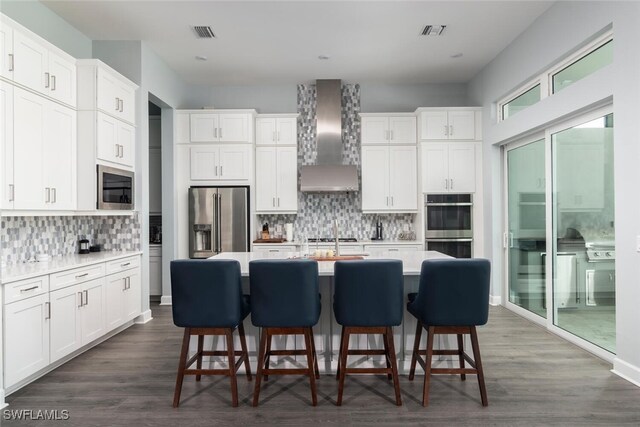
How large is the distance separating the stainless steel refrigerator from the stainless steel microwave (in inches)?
48.8

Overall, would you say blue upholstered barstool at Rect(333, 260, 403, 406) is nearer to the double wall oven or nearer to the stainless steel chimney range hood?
the double wall oven

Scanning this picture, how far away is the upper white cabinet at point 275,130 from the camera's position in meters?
6.25

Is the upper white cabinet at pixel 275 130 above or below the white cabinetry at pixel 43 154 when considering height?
above

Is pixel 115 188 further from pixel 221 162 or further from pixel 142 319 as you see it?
pixel 221 162

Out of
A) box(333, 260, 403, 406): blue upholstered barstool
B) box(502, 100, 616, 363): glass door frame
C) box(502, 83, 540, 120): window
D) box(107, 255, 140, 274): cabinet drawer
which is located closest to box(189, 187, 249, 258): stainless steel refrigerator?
box(107, 255, 140, 274): cabinet drawer

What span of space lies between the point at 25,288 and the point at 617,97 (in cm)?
465

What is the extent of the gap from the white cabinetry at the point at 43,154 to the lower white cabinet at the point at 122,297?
2.89 feet

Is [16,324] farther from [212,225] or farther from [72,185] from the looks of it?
[212,225]

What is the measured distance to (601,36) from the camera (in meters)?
3.49

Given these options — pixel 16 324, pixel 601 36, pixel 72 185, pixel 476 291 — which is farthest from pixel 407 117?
pixel 16 324

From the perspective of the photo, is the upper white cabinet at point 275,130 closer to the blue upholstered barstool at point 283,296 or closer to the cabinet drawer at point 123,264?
the cabinet drawer at point 123,264

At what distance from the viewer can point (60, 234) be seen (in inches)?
168

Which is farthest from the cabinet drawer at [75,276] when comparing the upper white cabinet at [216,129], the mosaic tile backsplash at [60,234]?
the upper white cabinet at [216,129]

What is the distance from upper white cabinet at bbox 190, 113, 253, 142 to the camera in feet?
19.9
